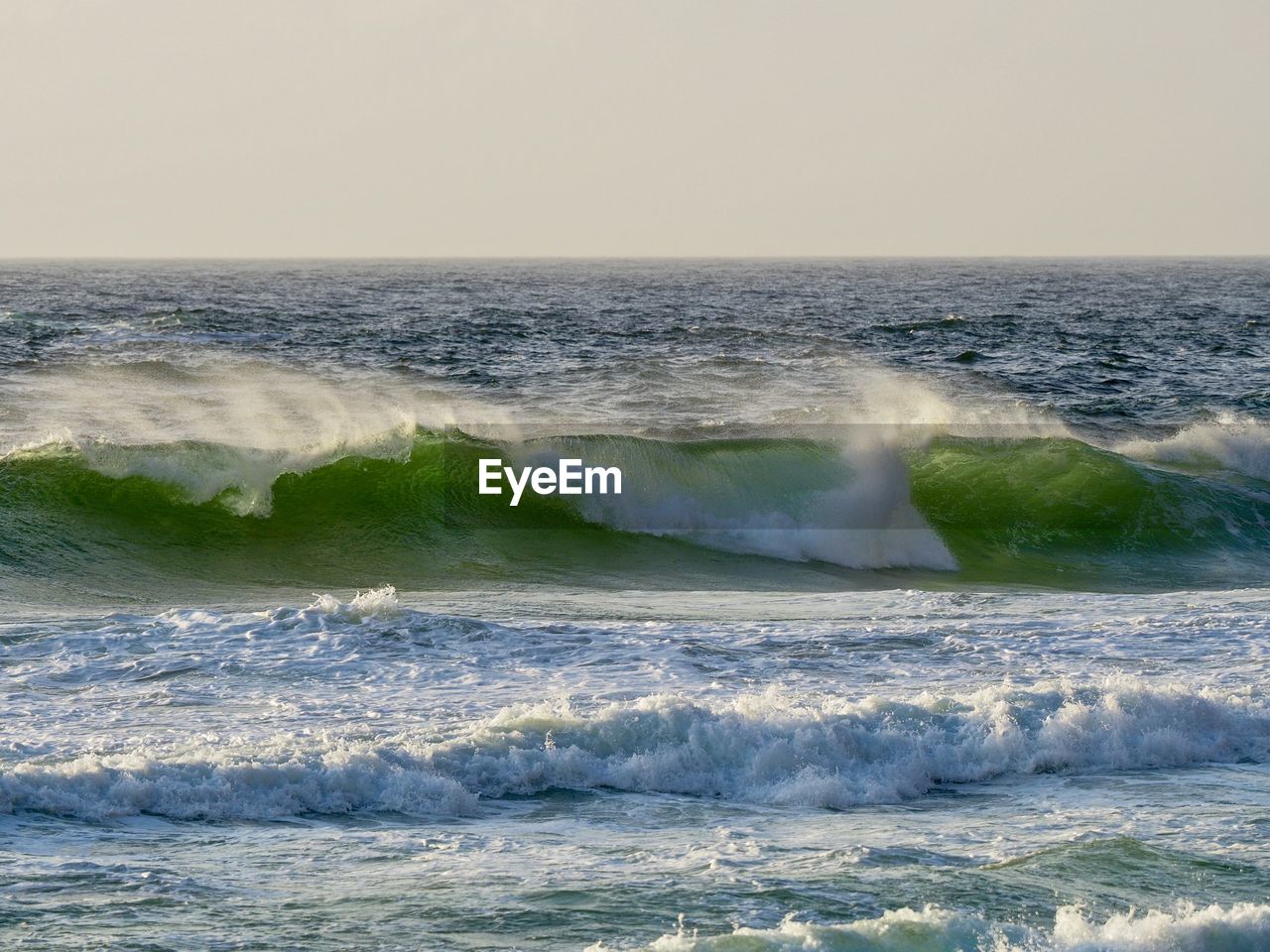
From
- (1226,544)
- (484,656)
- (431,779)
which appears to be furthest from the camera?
(1226,544)

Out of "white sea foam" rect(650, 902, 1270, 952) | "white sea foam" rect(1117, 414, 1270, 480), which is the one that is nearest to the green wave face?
"white sea foam" rect(1117, 414, 1270, 480)

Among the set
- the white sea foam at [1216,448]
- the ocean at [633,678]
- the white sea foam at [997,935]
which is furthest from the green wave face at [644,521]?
the white sea foam at [997,935]

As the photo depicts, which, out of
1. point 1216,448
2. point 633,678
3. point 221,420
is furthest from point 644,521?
point 1216,448

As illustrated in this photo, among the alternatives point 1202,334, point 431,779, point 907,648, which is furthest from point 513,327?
point 431,779

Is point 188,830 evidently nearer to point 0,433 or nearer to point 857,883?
point 857,883

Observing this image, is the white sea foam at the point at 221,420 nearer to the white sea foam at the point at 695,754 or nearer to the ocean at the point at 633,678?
the ocean at the point at 633,678
